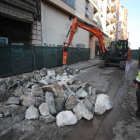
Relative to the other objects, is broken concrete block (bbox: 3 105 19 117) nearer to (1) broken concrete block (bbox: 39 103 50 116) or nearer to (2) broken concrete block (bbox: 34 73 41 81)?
(1) broken concrete block (bbox: 39 103 50 116)

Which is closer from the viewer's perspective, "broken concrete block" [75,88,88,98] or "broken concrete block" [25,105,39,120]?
"broken concrete block" [25,105,39,120]

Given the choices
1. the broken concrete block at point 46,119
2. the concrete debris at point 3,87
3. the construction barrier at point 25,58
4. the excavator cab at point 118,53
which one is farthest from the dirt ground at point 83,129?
the excavator cab at point 118,53

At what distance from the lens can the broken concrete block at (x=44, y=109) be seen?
3.07m

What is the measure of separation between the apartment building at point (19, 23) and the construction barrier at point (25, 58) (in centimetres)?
168

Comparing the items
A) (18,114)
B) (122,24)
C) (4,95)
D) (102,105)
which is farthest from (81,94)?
(122,24)

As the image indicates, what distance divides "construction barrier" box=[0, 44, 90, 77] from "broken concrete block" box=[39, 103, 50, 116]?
14.3 feet

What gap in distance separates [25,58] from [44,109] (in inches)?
213

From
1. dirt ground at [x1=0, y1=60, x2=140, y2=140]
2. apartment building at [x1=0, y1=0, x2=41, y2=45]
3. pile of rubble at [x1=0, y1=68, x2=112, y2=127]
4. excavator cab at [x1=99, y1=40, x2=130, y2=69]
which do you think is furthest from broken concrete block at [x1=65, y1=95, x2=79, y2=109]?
excavator cab at [x1=99, y1=40, x2=130, y2=69]

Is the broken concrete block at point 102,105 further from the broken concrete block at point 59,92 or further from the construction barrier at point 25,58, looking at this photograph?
the construction barrier at point 25,58

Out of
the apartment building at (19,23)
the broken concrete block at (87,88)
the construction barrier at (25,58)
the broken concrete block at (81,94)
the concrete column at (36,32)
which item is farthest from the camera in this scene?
the concrete column at (36,32)

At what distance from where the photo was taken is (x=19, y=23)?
924 centimetres

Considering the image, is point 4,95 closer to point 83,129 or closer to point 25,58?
point 83,129

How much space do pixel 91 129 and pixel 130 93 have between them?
294cm

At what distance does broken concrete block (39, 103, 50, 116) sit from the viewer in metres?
3.07
